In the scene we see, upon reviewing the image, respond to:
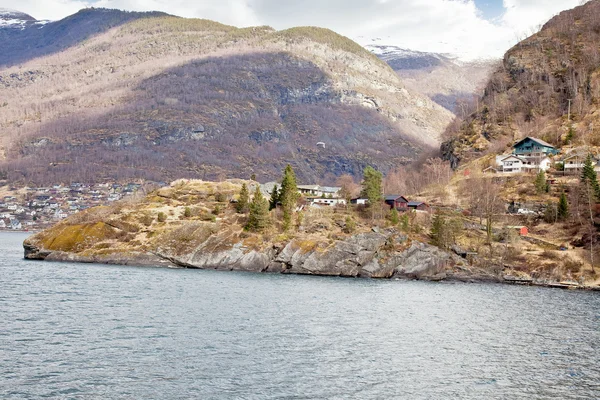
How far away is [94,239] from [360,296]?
66.3 m

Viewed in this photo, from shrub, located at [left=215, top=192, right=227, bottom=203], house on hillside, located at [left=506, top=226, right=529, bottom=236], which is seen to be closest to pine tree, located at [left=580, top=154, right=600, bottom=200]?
house on hillside, located at [left=506, top=226, right=529, bottom=236]

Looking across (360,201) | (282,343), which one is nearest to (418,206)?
(360,201)

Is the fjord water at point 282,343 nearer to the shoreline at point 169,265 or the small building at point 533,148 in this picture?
the shoreline at point 169,265

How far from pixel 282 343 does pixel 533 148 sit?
12728 centimetres

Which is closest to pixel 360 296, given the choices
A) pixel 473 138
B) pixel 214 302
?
pixel 214 302

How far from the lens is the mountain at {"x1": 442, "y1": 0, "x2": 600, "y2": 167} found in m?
168

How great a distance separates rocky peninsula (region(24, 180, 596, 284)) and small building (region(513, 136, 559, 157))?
5353cm

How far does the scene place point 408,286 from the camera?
341 ft

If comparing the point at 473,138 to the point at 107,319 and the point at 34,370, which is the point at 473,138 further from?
the point at 34,370

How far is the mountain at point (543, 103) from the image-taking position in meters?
168

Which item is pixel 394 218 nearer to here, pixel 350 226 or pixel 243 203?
pixel 350 226

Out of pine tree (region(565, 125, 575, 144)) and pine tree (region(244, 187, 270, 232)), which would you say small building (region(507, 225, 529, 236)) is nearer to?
pine tree (region(565, 125, 575, 144))

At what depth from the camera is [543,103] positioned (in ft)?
602

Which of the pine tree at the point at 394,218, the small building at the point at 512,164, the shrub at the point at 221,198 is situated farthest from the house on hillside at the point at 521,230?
the shrub at the point at 221,198
